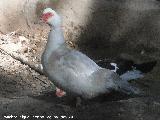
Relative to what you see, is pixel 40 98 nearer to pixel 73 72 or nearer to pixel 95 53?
pixel 73 72

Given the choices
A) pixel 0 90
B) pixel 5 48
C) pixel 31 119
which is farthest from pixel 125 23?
pixel 31 119

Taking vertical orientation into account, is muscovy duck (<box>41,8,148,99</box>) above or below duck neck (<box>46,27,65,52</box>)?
below

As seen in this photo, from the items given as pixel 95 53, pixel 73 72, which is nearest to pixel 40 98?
pixel 73 72

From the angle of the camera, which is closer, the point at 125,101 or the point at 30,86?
the point at 125,101

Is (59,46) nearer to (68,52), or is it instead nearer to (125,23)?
(68,52)

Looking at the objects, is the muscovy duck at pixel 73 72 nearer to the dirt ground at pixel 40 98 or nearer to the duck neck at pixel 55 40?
the duck neck at pixel 55 40

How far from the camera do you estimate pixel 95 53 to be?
767 centimetres

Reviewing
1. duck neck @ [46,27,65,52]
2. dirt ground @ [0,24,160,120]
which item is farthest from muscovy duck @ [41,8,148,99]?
dirt ground @ [0,24,160,120]

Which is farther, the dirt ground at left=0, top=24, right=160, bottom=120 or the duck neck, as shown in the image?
the duck neck

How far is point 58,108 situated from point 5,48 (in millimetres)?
2174

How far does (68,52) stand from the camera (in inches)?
230

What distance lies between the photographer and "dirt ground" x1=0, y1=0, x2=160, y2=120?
19.3 ft

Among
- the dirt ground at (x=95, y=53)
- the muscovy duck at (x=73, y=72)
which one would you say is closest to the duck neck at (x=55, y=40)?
the muscovy duck at (x=73, y=72)

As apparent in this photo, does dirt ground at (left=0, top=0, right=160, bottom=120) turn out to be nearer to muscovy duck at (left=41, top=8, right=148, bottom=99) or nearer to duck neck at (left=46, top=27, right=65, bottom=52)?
muscovy duck at (left=41, top=8, right=148, bottom=99)
